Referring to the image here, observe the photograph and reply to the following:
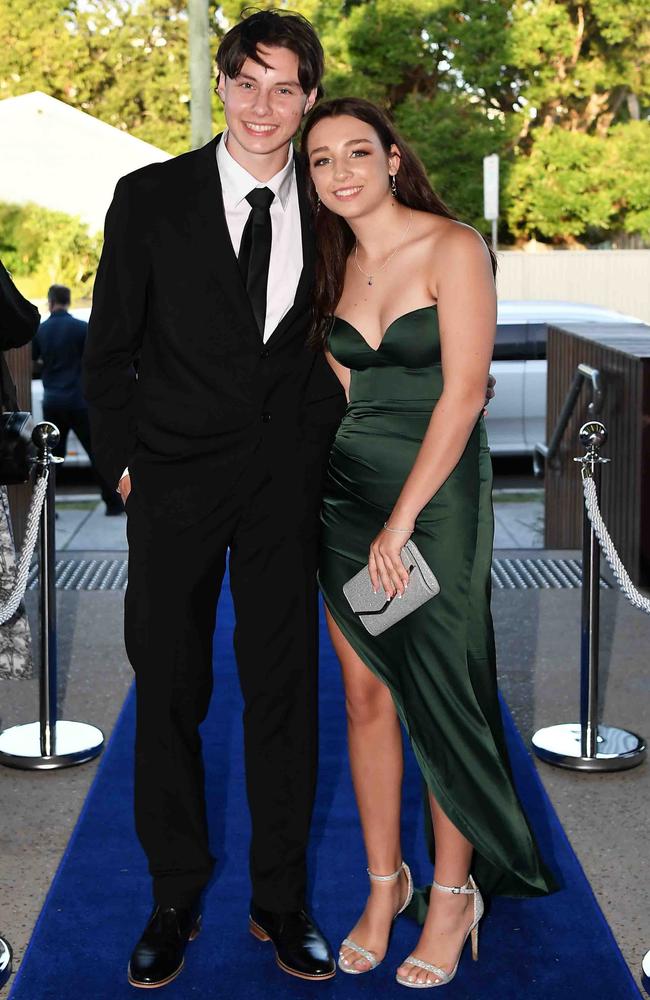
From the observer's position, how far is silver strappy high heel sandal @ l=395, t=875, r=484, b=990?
340cm

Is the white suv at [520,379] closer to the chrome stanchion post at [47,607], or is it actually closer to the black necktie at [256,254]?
the chrome stanchion post at [47,607]

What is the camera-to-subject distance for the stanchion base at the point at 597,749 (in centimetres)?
498

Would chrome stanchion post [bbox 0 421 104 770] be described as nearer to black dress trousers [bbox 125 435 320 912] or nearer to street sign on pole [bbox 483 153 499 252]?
black dress trousers [bbox 125 435 320 912]

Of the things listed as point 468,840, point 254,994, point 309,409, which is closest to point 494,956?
point 468,840

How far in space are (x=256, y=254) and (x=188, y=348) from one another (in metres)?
0.28

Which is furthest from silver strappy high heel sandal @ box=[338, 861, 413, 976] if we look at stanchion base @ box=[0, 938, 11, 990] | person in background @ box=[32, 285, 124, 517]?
person in background @ box=[32, 285, 124, 517]

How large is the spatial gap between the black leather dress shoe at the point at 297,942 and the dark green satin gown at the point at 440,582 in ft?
1.52

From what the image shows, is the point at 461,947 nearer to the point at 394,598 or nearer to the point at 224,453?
the point at 394,598

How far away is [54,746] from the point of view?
508cm

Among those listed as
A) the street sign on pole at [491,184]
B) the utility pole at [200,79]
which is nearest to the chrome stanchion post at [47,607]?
the utility pole at [200,79]

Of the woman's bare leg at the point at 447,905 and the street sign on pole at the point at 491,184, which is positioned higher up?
the street sign on pole at the point at 491,184

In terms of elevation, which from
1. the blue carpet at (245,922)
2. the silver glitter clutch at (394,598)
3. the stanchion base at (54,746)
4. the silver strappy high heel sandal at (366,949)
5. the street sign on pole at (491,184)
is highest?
the street sign on pole at (491,184)

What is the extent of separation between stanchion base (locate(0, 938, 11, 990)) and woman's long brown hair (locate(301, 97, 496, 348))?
5.71 feet

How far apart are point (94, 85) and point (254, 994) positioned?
1447 inches
